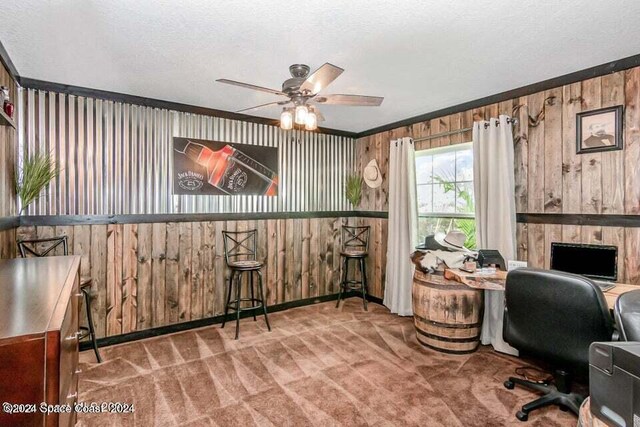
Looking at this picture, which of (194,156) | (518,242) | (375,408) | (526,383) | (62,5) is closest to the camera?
(62,5)

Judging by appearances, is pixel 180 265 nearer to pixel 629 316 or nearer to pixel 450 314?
pixel 450 314

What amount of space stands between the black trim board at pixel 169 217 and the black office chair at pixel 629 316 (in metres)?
3.23

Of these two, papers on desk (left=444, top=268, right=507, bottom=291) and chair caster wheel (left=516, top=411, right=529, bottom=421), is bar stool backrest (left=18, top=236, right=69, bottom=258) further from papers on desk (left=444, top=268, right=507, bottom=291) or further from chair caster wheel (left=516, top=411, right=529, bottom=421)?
chair caster wheel (left=516, top=411, right=529, bottom=421)

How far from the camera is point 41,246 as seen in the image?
2924 mm

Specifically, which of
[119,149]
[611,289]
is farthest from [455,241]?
[119,149]

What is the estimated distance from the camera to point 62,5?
181 cm

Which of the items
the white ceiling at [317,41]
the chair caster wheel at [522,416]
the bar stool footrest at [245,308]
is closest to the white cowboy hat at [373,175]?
the white ceiling at [317,41]

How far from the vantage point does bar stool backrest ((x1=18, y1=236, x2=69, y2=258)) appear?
2.77m

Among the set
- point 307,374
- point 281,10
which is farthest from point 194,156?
point 307,374

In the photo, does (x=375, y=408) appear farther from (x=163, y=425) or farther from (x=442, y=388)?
(x=163, y=425)

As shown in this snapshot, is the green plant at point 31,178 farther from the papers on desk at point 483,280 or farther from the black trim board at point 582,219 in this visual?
the black trim board at point 582,219

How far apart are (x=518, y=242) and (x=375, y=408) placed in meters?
2.04

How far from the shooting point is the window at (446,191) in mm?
3648

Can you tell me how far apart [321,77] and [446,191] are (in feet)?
7.85
